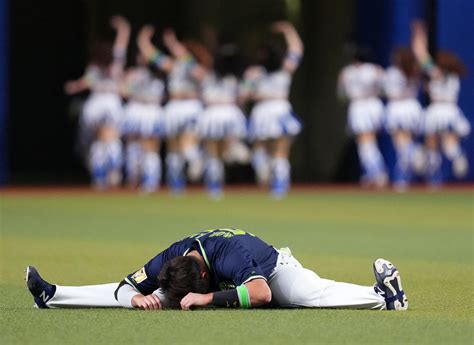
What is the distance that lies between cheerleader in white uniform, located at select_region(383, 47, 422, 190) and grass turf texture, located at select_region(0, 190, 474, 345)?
162 cm

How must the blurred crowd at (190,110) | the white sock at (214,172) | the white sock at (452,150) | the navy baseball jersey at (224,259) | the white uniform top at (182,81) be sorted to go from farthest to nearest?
1. the white sock at (452,150)
2. the white uniform top at (182,81)
3. the white sock at (214,172)
4. the blurred crowd at (190,110)
5. the navy baseball jersey at (224,259)

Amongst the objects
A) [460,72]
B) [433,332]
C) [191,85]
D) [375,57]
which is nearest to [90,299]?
[433,332]

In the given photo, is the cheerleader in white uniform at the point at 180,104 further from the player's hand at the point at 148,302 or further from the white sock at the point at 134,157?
the player's hand at the point at 148,302

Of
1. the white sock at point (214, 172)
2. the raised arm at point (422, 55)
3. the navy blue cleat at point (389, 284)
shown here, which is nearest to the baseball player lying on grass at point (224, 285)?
the navy blue cleat at point (389, 284)

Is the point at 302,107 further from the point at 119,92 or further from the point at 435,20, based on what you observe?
the point at 119,92

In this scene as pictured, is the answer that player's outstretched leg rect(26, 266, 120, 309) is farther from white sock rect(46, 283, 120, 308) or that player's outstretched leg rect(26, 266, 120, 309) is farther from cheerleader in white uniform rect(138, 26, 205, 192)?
cheerleader in white uniform rect(138, 26, 205, 192)

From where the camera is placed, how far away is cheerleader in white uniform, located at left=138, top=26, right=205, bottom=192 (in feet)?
65.4

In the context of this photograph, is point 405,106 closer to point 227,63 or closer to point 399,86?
point 399,86

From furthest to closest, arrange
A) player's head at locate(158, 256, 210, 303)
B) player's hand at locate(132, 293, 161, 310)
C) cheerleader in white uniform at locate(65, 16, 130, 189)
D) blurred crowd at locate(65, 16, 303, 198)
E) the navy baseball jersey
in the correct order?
cheerleader in white uniform at locate(65, 16, 130, 189) → blurred crowd at locate(65, 16, 303, 198) → player's hand at locate(132, 293, 161, 310) → the navy baseball jersey → player's head at locate(158, 256, 210, 303)

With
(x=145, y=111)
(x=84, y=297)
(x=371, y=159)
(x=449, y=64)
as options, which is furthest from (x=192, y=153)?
(x=84, y=297)

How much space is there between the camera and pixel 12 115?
95.8 feet

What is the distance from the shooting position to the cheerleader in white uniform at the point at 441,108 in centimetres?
2098

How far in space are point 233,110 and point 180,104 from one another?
102cm

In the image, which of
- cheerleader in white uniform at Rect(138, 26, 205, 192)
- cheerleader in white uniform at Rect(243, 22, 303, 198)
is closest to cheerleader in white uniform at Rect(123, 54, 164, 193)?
cheerleader in white uniform at Rect(138, 26, 205, 192)
